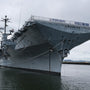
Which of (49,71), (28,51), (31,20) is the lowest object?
(49,71)

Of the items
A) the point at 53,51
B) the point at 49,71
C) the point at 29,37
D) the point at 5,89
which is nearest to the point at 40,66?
the point at 49,71

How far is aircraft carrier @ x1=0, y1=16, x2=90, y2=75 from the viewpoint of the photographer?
16506 millimetres

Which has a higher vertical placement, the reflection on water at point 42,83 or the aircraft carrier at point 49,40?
the aircraft carrier at point 49,40

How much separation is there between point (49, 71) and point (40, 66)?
67.6 inches

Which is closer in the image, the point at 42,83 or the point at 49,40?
the point at 42,83

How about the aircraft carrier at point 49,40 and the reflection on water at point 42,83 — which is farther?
the aircraft carrier at point 49,40

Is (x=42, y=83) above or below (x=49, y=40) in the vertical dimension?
below

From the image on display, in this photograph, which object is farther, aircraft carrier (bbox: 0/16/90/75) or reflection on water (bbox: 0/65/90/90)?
aircraft carrier (bbox: 0/16/90/75)

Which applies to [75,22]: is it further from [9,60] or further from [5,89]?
[9,60]

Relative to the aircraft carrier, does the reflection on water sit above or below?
below

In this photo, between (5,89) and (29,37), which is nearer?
(5,89)

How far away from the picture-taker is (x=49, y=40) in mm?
17266

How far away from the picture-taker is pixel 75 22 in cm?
1742

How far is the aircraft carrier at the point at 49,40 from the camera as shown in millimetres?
16506
